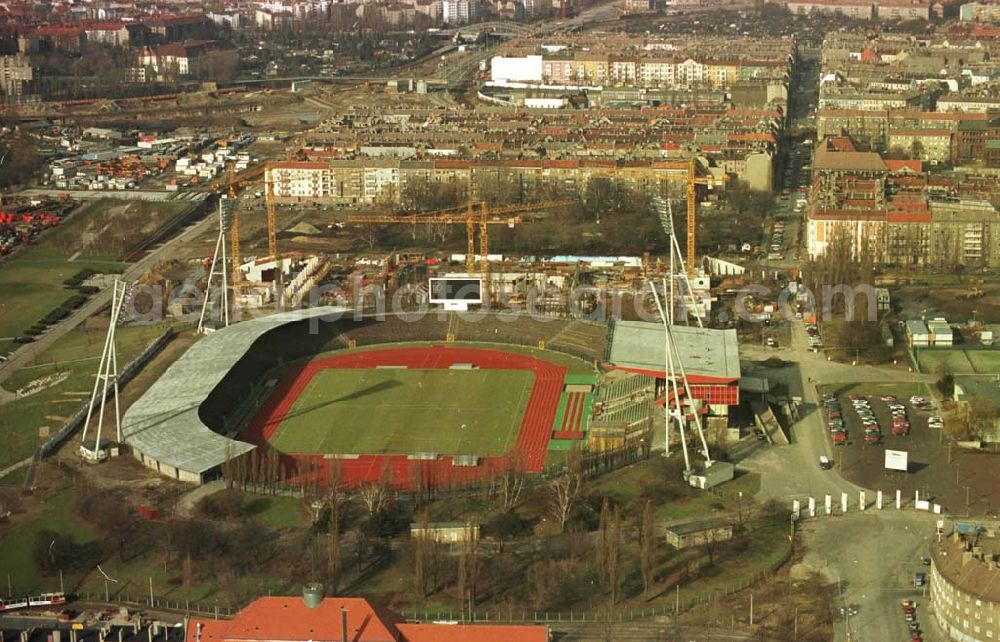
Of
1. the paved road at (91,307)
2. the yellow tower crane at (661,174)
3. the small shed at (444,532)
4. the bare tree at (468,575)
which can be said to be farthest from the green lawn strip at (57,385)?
the yellow tower crane at (661,174)

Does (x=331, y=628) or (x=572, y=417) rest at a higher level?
(x=331, y=628)

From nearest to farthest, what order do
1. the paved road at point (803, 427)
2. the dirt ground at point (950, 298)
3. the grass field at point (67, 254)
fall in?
the paved road at point (803, 427) → the dirt ground at point (950, 298) → the grass field at point (67, 254)

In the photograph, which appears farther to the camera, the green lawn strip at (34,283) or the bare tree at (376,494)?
the green lawn strip at (34,283)

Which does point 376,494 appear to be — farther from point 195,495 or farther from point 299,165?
point 299,165

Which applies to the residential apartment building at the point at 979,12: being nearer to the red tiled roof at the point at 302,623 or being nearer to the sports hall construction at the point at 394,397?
the sports hall construction at the point at 394,397

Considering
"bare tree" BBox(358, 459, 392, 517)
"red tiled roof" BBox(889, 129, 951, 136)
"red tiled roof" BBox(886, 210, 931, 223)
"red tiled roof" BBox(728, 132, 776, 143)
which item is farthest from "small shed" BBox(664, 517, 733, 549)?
"red tiled roof" BBox(889, 129, 951, 136)

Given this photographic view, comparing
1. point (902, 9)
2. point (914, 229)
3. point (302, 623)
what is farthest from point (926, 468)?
point (902, 9)
